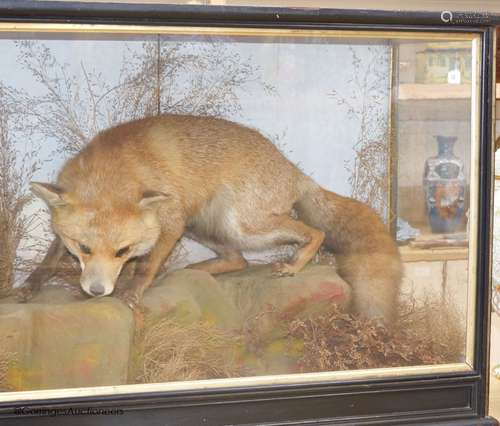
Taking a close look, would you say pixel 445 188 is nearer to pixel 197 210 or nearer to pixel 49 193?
pixel 197 210

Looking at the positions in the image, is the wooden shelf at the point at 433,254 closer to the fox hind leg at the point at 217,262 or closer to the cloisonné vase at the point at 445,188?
the cloisonné vase at the point at 445,188

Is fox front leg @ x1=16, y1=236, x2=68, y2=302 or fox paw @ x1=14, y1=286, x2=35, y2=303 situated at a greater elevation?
fox front leg @ x1=16, y1=236, x2=68, y2=302

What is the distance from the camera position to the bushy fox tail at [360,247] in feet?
4.98

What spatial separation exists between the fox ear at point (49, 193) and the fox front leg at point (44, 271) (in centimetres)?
7

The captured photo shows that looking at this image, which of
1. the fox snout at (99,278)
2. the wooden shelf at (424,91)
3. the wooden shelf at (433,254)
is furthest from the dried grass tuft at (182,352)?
the wooden shelf at (424,91)

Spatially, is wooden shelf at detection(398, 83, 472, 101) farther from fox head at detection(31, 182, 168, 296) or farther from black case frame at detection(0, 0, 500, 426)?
fox head at detection(31, 182, 168, 296)

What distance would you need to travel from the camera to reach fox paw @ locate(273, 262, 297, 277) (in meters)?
1.52

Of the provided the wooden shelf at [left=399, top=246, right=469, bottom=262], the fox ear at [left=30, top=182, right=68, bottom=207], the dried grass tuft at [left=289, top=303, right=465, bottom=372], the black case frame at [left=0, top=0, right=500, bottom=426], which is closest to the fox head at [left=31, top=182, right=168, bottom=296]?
the fox ear at [left=30, top=182, right=68, bottom=207]

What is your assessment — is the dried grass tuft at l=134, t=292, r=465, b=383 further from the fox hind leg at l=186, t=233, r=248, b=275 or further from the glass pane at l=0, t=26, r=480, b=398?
the fox hind leg at l=186, t=233, r=248, b=275

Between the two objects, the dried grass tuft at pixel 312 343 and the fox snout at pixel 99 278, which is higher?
the fox snout at pixel 99 278

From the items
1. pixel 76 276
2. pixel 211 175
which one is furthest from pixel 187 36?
pixel 76 276

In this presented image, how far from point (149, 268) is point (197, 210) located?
0.47ft

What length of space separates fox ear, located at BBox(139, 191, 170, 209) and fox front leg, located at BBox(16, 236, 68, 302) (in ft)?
0.55

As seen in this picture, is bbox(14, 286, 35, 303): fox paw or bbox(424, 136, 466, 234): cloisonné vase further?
bbox(424, 136, 466, 234): cloisonné vase
